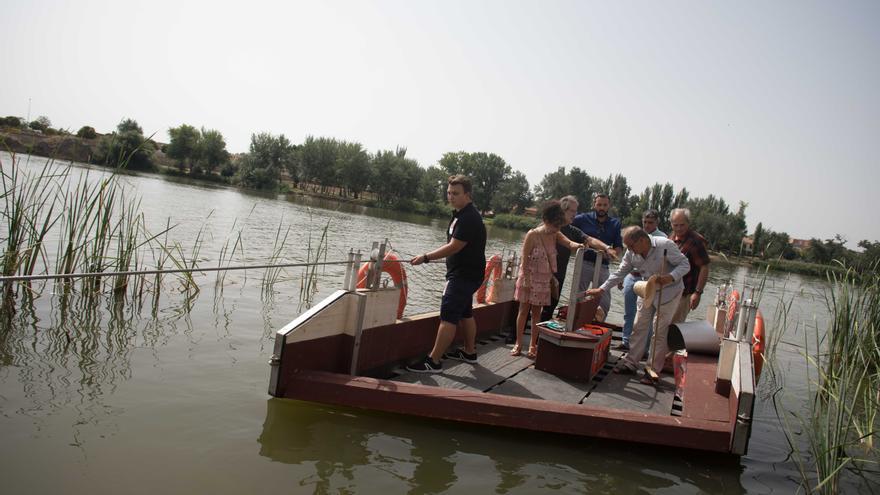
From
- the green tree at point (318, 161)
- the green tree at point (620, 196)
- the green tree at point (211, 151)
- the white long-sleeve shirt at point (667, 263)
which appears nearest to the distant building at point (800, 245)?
the green tree at point (620, 196)

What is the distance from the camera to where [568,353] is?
590cm

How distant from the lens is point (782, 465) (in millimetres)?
5543

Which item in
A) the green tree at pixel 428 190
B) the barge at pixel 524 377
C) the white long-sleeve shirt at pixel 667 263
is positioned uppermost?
the green tree at pixel 428 190

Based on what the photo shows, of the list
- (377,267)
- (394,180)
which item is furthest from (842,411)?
(394,180)

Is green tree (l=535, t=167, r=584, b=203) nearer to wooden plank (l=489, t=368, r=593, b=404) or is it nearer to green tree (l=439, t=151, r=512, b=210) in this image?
green tree (l=439, t=151, r=512, b=210)

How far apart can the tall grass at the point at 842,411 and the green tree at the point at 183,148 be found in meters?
77.1

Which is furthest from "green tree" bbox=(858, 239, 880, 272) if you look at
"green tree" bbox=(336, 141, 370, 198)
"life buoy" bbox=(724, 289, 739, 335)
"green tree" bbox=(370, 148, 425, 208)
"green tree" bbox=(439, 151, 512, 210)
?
"green tree" bbox=(439, 151, 512, 210)

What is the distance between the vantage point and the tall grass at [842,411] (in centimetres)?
371

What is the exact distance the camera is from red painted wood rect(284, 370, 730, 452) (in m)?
4.47

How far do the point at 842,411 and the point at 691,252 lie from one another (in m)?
3.12

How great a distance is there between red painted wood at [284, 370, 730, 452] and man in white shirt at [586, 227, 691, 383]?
1.52 m

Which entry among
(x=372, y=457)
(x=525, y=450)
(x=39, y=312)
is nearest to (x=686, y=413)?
(x=525, y=450)

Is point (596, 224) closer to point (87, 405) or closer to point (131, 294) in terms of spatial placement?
point (87, 405)

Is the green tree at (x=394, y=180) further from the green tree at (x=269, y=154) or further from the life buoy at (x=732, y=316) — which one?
the life buoy at (x=732, y=316)
